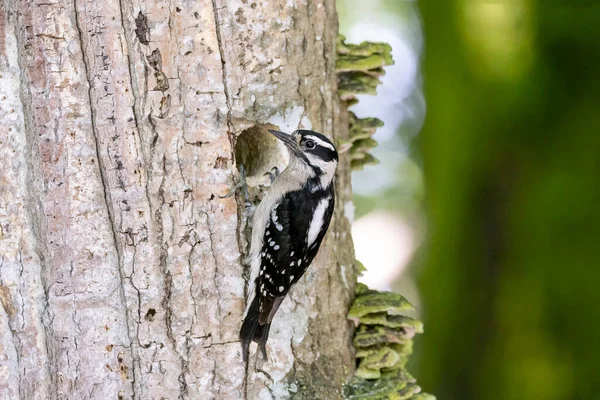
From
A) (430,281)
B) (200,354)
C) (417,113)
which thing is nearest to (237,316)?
(200,354)

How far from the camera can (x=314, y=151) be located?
3.41 meters

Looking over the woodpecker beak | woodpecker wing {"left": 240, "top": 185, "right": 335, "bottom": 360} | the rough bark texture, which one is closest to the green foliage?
woodpecker wing {"left": 240, "top": 185, "right": 335, "bottom": 360}

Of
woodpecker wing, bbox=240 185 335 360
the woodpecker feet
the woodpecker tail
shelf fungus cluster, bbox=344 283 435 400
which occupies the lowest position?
shelf fungus cluster, bbox=344 283 435 400

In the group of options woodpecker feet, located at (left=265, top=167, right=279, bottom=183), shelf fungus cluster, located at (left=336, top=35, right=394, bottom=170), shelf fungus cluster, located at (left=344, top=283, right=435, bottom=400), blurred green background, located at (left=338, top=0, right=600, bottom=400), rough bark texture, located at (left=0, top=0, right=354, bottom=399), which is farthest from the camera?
blurred green background, located at (left=338, top=0, right=600, bottom=400)

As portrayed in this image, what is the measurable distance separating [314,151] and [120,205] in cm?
99

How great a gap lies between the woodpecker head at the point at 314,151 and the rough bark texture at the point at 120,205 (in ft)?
1.05

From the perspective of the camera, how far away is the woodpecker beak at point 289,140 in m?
3.28

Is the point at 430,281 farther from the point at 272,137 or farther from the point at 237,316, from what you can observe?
the point at 237,316

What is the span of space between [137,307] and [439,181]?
3222 millimetres

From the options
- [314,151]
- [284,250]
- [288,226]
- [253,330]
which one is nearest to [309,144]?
[314,151]

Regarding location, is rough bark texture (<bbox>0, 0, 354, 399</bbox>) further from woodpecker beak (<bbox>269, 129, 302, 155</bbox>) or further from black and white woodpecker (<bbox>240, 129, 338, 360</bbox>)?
woodpecker beak (<bbox>269, 129, 302, 155</bbox>)

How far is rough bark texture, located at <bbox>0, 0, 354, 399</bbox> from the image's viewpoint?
2898 millimetres

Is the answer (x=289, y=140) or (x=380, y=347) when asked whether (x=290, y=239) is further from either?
(x=380, y=347)

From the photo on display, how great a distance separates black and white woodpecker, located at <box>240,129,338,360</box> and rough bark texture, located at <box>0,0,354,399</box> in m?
0.09
